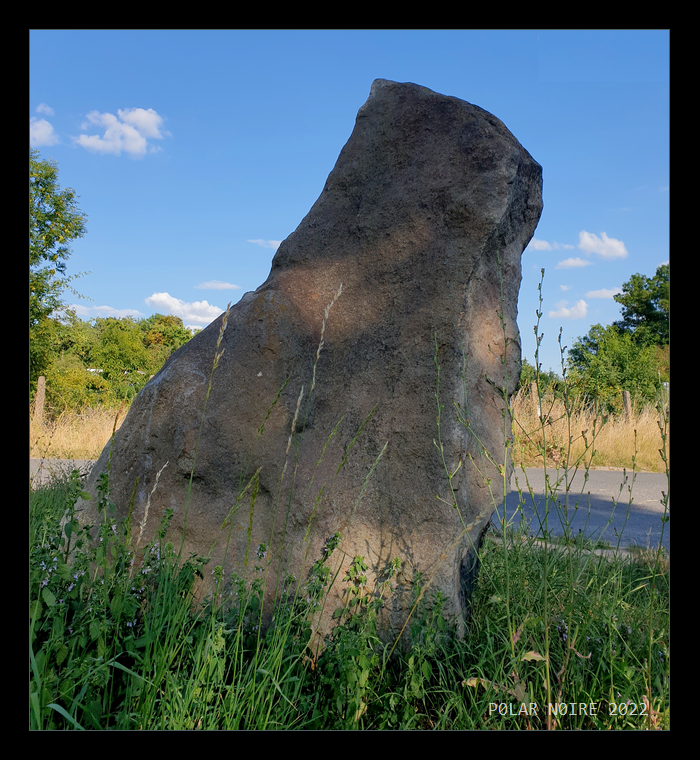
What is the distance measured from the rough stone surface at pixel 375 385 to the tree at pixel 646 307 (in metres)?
18.5

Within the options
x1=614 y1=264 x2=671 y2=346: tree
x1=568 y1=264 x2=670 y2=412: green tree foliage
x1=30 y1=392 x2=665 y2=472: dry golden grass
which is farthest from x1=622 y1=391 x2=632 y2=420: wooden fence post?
x1=614 y1=264 x2=671 y2=346: tree

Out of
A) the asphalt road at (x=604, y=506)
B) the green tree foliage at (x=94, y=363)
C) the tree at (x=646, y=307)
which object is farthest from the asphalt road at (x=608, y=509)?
the tree at (x=646, y=307)

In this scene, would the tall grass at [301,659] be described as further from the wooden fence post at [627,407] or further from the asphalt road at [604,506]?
the wooden fence post at [627,407]

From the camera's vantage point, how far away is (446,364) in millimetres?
2494

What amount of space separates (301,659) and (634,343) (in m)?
19.1

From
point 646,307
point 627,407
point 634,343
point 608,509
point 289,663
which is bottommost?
point 608,509

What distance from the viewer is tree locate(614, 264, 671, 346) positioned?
19.2 m

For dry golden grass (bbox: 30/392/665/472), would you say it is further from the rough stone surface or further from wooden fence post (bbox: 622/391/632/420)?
the rough stone surface

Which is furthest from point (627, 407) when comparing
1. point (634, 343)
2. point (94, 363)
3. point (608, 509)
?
point (94, 363)

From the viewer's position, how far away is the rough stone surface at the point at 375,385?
233 cm

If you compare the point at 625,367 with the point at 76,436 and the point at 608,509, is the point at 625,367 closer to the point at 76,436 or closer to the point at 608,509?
the point at 608,509

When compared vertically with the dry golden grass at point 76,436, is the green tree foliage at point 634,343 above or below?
above

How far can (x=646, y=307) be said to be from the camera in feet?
66.6
